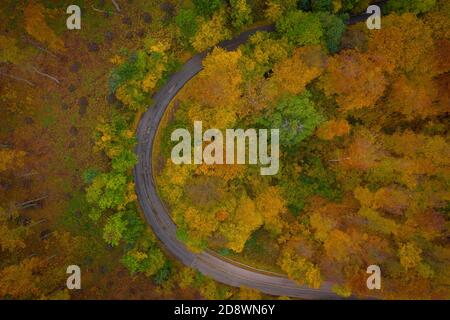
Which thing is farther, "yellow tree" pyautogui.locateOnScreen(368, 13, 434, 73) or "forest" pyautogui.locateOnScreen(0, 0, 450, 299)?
"forest" pyautogui.locateOnScreen(0, 0, 450, 299)

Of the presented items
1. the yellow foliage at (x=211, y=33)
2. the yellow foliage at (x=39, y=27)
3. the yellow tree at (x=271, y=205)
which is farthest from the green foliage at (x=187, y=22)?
the yellow tree at (x=271, y=205)

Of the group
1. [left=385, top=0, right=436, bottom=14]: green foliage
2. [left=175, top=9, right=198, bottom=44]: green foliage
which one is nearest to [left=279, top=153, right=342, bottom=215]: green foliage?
[left=175, top=9, right=198, bottom=44]: green foliage

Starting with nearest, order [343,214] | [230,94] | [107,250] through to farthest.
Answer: [230,94] → [343,214] → [107,250]

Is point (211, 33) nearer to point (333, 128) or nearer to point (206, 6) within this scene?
point (206, 6)

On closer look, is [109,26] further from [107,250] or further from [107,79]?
[107,250]

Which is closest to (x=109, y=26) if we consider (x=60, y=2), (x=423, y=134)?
(x=60, y=2)

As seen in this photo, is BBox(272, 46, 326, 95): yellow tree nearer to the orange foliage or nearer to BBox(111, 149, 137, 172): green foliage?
the orange foliage

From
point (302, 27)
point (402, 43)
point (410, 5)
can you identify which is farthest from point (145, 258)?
point (410, 5)
